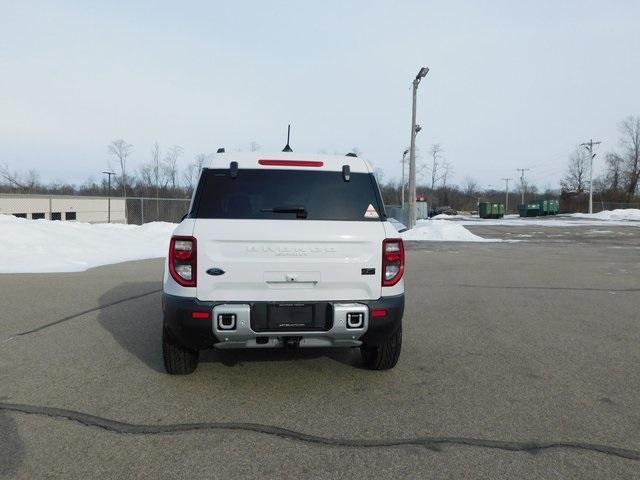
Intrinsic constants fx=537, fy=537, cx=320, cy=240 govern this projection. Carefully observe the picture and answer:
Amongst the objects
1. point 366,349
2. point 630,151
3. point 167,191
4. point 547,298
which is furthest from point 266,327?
point 630,151

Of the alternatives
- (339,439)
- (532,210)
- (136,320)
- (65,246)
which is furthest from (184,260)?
(532,210)

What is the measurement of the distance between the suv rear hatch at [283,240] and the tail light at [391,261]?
5 cm

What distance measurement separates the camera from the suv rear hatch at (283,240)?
4.09m

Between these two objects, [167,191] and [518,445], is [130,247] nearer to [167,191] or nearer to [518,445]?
[518,445]

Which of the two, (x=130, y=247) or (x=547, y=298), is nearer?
(x=547, y=298)

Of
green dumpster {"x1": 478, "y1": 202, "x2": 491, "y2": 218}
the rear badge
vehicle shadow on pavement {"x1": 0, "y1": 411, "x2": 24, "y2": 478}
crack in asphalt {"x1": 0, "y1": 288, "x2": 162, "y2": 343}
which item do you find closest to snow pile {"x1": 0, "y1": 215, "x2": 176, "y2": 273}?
crack in asphalt {"x1": 0, "y1": 288, "x2": 162, "y2": 343}

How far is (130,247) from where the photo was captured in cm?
1784

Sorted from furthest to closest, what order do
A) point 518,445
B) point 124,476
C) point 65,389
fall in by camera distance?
point 65,389 < point 518,445 < point 124,476

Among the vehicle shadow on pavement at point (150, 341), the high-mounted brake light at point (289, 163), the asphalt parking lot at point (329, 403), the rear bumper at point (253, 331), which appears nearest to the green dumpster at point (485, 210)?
the asphalt parking lot at point (329, 403)

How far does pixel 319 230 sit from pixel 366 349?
4.67 feet

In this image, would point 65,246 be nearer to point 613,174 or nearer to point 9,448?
point 9,448

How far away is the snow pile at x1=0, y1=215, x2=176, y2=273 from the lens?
13102mm

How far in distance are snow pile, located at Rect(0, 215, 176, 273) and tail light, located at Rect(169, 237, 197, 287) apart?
31.5 ft

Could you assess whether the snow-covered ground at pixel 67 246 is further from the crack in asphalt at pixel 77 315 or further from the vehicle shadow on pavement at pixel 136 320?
the crack in asphalt at pixel 77 315
